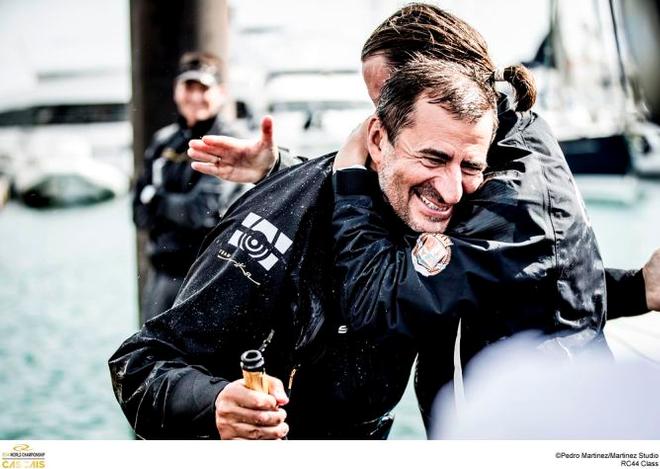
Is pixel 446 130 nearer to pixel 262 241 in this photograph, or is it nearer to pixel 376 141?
pixel 376 141

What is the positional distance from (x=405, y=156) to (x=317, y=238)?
0.19 m

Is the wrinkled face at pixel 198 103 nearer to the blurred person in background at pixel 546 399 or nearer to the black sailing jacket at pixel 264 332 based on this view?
the black sailing jacket at pixel 264 332

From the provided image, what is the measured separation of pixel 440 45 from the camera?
4.25 ft

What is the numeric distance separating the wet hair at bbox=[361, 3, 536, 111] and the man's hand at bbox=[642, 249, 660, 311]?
1.07 ft

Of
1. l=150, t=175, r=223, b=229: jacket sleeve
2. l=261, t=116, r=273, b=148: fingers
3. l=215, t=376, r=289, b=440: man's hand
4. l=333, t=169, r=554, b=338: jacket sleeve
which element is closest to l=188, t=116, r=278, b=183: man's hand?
l=261, t=116, r=273, b=148: fingers

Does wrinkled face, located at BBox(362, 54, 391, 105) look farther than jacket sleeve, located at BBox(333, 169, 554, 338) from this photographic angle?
Yes

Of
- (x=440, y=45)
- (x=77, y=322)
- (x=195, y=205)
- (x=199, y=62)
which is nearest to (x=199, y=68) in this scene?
(x=199, y=62)

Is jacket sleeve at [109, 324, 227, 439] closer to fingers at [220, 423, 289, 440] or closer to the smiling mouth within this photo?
fingers at [220, 423, 289, 440]

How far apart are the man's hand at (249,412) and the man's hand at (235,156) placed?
49 cm

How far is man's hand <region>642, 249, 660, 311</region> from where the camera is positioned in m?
1.23

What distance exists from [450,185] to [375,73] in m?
0.31
